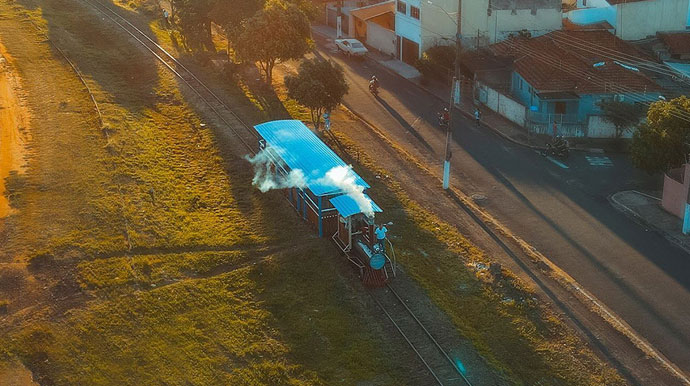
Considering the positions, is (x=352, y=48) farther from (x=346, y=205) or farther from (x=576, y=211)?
(x=346, y=205)

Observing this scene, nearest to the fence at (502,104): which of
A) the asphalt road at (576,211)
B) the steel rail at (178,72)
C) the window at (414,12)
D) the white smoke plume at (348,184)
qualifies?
the asphalt road at (576,211)

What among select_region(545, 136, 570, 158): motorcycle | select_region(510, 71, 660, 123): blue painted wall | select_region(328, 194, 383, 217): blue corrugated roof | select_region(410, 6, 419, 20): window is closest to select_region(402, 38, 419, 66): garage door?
select_region(410, 6, 419, 20): window

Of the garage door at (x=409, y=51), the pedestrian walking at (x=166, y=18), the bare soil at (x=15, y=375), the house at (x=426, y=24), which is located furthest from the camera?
the pedestrian walking at (x=166, y=18)

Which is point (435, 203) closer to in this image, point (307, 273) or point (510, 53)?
point (307, 273)

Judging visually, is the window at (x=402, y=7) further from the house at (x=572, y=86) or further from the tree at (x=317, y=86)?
the tree at (x=317, y=86)

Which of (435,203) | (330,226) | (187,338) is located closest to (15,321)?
(187,338)

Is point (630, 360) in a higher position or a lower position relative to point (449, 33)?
lower

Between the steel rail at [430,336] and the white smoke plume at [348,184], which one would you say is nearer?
the steel rail at [430,336]

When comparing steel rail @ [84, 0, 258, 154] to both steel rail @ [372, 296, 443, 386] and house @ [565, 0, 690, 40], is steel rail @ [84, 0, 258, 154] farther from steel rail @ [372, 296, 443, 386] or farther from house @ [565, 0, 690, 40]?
house @ [565, 0, 690, 40]
